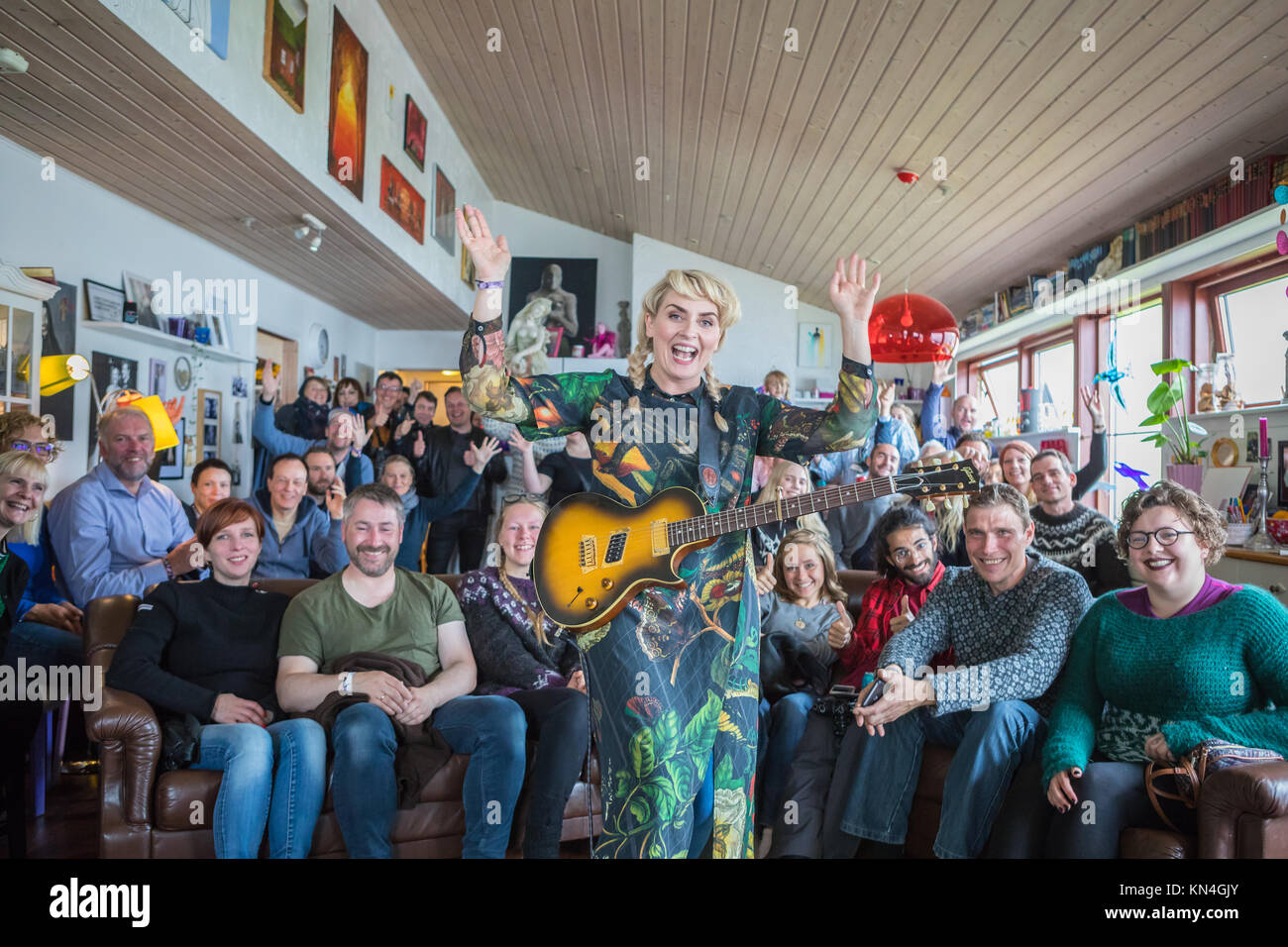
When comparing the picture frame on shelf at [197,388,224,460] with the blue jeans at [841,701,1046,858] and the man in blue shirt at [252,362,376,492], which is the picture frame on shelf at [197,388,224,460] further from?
the blue jeans at [841,701,1046,858]

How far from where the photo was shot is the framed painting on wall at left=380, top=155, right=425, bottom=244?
601 cm

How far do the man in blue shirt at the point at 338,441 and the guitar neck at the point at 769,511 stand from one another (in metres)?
3.13

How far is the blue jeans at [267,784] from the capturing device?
2.25m

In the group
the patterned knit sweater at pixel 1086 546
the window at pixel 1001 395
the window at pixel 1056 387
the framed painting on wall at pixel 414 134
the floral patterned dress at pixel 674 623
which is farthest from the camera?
the window at pixel 1001 395

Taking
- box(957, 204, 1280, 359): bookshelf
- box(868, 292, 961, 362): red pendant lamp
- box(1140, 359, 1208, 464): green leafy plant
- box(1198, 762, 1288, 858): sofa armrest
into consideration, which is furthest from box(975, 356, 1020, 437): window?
box(1198, 762, 1288, 858): sofa armrest

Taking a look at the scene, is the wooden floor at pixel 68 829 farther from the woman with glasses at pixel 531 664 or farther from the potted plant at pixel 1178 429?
the potted plant at pixel 1178 429

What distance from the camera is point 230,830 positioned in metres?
2.24

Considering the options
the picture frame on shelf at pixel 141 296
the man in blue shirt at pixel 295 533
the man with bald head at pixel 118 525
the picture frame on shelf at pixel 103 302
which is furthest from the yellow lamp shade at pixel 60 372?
the man in blue shirt at pixel 295 533

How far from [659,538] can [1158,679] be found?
1.39 m

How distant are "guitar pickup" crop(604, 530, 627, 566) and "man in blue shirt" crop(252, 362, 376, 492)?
304 cm

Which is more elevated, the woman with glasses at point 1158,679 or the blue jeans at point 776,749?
the woman with glasses at point 1158,679

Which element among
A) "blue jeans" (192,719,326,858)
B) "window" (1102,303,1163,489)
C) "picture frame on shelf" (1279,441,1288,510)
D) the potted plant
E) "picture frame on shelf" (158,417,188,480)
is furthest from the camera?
"window" (1102,303,1163,489)

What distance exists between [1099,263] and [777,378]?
2203 mm
